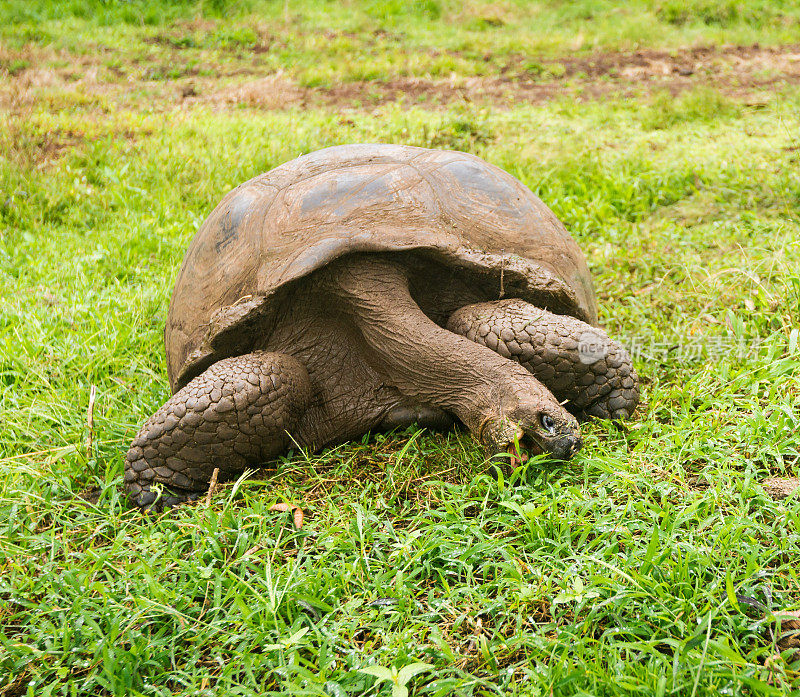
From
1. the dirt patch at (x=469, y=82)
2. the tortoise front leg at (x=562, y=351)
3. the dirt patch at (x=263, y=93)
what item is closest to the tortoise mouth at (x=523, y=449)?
the tortoise front leg at (x=562, y=351)

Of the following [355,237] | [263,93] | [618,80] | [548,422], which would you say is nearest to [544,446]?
[548,422]

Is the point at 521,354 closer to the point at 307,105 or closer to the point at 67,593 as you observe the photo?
the point at 67,593

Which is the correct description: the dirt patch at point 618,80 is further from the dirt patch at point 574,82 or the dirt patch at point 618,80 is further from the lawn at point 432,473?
the lawn at point 432,473

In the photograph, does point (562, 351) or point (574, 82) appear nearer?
point (562, 351)

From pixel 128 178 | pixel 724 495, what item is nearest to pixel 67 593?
pixel 724 495

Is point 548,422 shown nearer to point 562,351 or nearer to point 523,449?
point 523,449

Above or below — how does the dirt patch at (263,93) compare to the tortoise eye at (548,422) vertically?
above

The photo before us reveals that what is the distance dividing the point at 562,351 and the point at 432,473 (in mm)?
655

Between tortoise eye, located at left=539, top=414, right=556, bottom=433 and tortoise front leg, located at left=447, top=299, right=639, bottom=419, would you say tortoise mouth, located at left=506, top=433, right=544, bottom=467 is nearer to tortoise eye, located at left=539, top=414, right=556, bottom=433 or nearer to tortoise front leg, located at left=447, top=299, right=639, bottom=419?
tortoise eye, located at left=539, top=414, right=556, bottom=433

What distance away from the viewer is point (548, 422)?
2279 mm

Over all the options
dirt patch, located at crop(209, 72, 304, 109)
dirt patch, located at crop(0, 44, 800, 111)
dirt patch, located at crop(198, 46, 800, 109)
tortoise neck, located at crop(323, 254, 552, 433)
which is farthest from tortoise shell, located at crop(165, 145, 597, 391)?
dirt patch, located at crop(209, 72, 304, 109)

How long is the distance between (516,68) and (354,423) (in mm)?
7610

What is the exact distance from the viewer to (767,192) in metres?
4.77

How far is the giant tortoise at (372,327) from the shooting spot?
2.54 metres
